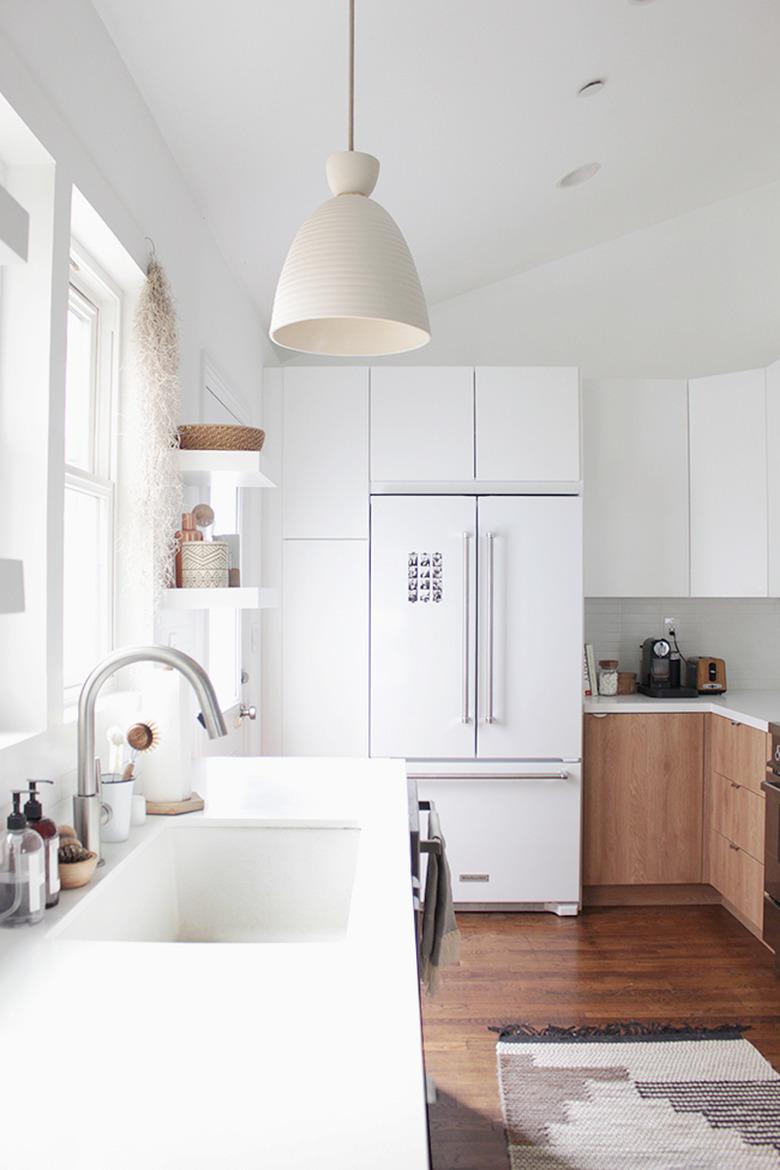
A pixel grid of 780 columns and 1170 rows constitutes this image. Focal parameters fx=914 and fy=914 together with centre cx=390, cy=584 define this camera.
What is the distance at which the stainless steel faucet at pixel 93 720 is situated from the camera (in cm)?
141

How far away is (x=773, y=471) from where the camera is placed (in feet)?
13.0

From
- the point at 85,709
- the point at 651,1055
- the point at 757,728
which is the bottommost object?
the point at 651,1055

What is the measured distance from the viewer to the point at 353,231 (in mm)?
1408

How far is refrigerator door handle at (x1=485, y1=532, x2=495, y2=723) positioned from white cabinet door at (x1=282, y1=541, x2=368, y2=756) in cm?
51

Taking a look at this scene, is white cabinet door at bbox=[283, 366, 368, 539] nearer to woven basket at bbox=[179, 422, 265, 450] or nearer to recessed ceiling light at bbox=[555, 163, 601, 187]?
recessed ceiling light at bbox=[555, 163, 601, 187]

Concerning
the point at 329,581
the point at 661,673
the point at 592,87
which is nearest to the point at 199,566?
the point at 329,581

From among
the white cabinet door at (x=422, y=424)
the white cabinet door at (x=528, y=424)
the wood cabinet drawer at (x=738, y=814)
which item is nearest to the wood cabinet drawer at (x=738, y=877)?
the wood cabinet drawer at (x=738, y=814)

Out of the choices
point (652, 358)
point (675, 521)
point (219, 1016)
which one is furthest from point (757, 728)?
point (219, 1016)

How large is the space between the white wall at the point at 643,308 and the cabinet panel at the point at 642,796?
183 centimetres

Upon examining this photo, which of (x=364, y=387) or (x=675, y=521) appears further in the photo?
(x=675, y=521)

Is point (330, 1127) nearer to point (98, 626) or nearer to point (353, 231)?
point (353, 231)

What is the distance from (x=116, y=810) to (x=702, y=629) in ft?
11.6

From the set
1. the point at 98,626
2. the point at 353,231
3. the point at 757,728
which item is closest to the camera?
the point at 353,231

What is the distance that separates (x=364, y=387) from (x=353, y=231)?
2469mm
